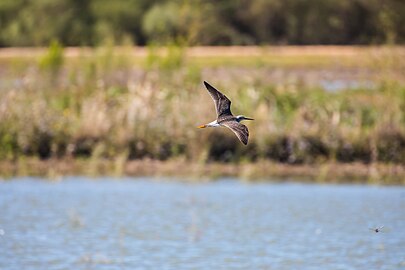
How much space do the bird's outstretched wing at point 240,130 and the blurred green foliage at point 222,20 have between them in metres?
31.3

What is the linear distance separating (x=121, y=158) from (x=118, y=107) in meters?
1.73

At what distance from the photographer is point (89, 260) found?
12727mm

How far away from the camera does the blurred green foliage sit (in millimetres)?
42094

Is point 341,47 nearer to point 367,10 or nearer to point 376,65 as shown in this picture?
point 367,10

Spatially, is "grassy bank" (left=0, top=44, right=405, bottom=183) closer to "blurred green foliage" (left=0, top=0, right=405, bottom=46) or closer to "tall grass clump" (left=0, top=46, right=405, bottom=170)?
"tall grass clump" (left=0, top=46, right=405, bottom=170)

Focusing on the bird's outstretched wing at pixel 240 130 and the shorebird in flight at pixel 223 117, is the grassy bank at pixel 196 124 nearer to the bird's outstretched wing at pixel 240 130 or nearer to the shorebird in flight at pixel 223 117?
the shorebird in flight at pixel 223 117

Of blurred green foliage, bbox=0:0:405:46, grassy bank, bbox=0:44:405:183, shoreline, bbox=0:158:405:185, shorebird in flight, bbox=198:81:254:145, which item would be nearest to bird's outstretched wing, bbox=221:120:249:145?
shorebird in flight, bbox=198:81:254:145

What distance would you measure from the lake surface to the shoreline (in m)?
0.35

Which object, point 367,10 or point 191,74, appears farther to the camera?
point 367,10

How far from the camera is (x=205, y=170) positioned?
18141 mm

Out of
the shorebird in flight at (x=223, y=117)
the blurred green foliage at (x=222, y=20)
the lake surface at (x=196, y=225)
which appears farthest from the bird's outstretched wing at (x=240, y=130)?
the blurred green foliage at (x=222, y=20)

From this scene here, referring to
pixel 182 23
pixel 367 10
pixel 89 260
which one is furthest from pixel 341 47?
pixel 89 260

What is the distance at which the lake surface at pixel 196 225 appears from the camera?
12.9 m

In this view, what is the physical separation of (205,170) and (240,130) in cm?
848
